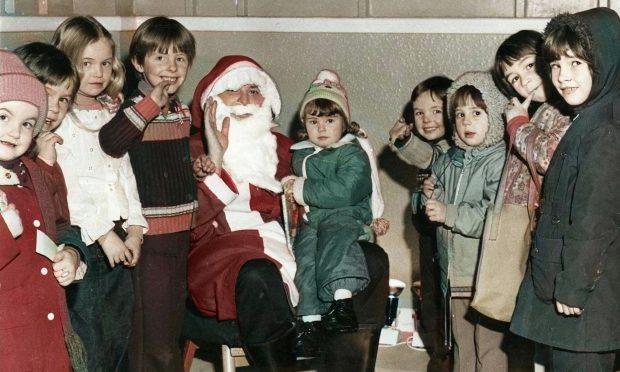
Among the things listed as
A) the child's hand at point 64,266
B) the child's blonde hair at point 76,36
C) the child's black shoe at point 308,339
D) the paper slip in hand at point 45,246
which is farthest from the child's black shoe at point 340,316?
the child's blonde hair at point 76,36

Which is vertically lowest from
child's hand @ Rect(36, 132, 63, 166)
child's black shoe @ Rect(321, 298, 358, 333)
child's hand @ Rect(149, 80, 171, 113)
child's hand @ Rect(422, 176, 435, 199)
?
child's black shoe @ Rect(321, 298, 358, 333)

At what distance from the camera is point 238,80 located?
3822mm

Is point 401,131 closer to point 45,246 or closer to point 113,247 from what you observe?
point 113,247

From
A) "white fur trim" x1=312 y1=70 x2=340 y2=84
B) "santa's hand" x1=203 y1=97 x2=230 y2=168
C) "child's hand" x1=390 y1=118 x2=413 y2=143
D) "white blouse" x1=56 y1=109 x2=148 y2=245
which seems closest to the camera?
"white blouse" x1=56 y1=109 x2=148 y2=245

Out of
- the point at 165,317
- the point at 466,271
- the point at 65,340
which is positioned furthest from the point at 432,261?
the point at 65,340

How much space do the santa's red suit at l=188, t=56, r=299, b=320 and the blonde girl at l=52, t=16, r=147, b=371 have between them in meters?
0.30

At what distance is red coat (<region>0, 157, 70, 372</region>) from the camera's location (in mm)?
2553

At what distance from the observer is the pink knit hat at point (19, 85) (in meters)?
2.56

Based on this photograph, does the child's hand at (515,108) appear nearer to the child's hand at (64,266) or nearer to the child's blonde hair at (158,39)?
the child's blonde hair at (158,39)

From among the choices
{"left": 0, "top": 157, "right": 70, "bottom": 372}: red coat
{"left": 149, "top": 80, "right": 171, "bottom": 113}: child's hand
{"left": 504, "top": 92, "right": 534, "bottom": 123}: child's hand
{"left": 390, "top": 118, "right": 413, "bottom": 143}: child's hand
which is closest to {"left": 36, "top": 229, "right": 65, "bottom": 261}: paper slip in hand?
{"left": 0, "top": 157, "right": 70, "bottom": 372}: red coat

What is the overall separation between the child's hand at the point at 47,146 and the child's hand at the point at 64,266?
334 mm

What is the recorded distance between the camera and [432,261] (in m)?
4.14

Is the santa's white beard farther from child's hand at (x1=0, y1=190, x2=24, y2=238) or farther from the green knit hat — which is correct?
child's hand at (x1=0, y1=190, x2=24, y2=238)

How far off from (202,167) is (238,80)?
440 mm
